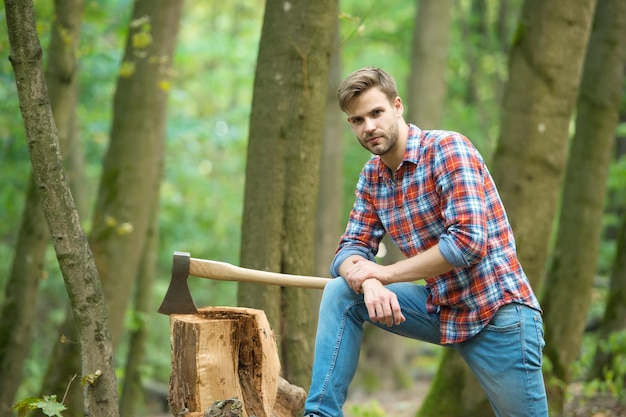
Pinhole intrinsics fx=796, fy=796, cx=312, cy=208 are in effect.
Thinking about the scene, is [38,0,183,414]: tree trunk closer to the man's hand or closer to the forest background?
the forest background

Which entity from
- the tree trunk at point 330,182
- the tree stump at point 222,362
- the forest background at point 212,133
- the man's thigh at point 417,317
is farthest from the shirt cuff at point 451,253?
the tree trunk at point 330,182

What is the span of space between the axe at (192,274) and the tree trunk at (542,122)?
2.59m

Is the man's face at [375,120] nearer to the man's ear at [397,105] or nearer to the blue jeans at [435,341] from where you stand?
the man's ear at [397,105]

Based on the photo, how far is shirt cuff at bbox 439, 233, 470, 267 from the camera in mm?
3600

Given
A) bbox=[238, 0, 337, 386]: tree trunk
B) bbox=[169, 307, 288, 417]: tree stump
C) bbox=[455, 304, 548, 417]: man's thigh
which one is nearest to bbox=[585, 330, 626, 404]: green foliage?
bbox=[238, 0, 337, 386]: tree trunk

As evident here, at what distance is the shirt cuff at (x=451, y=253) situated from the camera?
360 centimetres

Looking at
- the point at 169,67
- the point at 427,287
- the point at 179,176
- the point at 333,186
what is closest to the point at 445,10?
the point at 333,186

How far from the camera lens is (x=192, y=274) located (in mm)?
4223

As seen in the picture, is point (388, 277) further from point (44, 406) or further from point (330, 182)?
point (330, 182)

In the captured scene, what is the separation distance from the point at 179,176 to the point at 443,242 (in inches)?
612

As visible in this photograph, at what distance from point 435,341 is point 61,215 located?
1946 millimetres

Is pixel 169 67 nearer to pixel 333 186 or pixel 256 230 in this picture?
pixel 256 230

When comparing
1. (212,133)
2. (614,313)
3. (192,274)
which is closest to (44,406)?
(192,274)

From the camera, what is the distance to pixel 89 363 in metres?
3.85
